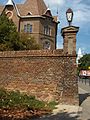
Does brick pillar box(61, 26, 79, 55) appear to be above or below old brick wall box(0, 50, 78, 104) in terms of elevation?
above

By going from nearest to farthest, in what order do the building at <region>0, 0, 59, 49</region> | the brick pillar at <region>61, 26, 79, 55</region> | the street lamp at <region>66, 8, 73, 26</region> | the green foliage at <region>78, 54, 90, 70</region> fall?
the brick pillar at <region>61, 26, 79, 55</region> → the street lamp at <region>66, 8, 73, 26</region> → the building at <region>0, 0, 59, 49</region> → the green foliage at <region>78, 54, 90, 70</region>

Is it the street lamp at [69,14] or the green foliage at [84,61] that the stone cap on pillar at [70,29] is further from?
the green foliage at [84,61]

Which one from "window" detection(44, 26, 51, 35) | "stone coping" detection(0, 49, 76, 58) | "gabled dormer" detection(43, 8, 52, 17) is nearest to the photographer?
"stone coping" detection(0, 49, 76, 58)

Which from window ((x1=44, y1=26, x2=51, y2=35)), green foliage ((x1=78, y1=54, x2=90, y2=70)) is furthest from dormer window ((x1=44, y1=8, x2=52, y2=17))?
green foliage ((x1=78, y1=54, x2=90, y2=70))

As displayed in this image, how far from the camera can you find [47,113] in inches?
506

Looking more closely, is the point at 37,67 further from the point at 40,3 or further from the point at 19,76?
the point at 40,3

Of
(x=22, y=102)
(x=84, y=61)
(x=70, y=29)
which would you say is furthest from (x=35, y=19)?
(x=22, y=102)

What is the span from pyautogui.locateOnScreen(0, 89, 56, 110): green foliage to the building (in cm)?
4904

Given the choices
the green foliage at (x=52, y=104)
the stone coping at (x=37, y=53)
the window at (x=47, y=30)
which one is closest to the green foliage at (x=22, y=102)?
the green foliage at (x=52, y=104)

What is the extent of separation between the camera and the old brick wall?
15414 mm

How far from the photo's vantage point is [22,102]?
14.0 m

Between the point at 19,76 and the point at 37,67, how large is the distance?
1172 mm

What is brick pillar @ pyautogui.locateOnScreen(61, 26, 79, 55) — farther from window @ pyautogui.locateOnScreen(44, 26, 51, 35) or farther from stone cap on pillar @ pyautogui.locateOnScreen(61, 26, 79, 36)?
window @ pyautogui.locateOnScreen(44, 26, 51, 35)

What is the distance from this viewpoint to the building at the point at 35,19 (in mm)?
65062
